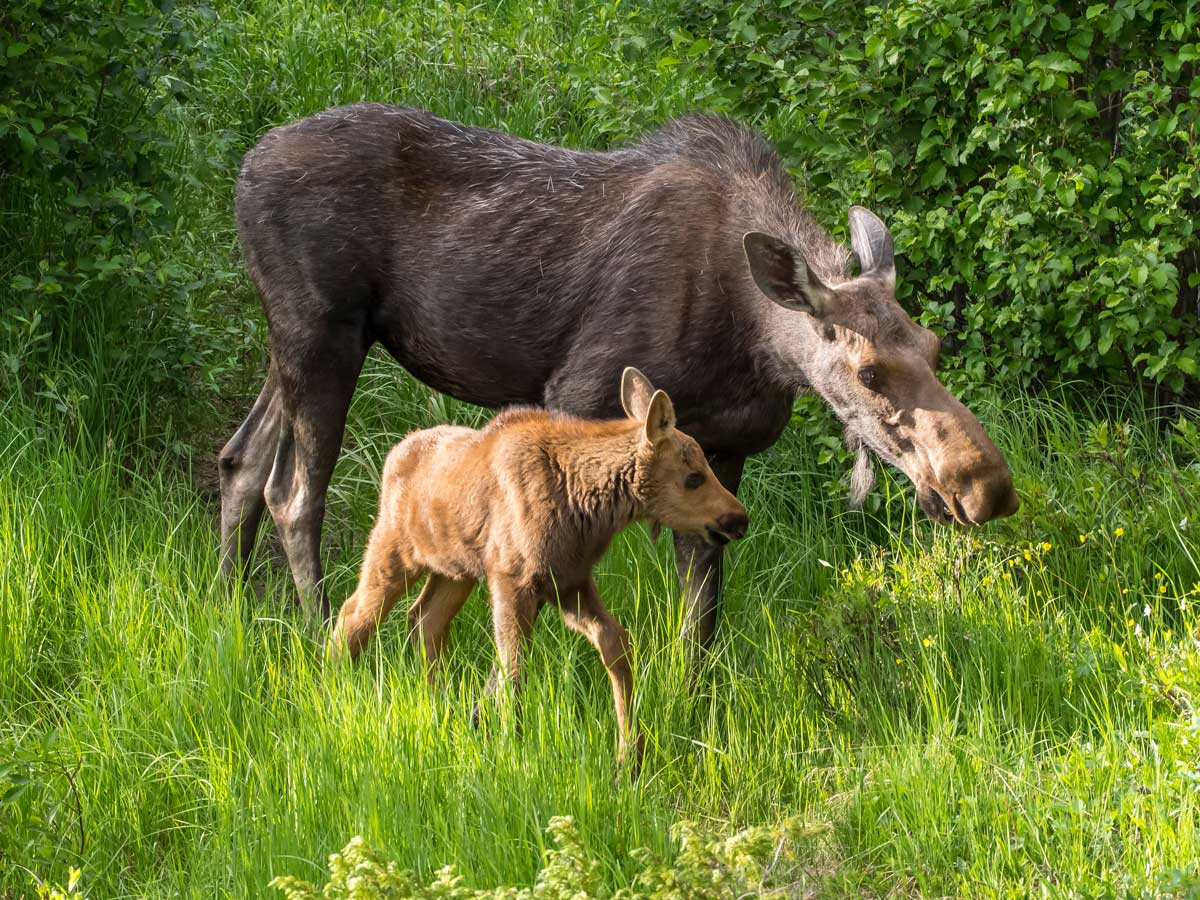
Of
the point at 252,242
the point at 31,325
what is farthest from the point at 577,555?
the point at 31,325

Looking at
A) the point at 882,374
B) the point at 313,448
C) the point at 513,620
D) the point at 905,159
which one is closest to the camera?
the point at 513,620

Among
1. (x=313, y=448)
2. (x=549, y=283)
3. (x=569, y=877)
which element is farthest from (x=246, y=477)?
(x=569, y=877)

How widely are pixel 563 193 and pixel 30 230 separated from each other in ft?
9.14

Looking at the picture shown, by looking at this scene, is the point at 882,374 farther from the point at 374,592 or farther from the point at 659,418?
the point at 374,592

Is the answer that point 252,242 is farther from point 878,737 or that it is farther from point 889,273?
point 878,737

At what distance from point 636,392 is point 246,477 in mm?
2321

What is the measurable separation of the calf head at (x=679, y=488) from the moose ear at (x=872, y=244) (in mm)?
1163

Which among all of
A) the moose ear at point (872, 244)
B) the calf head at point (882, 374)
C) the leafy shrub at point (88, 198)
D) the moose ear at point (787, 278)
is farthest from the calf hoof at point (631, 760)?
the leafy shrub at point (88, 198)

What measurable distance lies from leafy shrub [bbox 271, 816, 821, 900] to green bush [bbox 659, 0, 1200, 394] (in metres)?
3.60

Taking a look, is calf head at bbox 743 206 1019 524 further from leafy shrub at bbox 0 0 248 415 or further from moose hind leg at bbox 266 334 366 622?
leafy shrub at bbox 0 0 248 415

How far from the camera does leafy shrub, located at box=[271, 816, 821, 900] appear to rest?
3508 mm

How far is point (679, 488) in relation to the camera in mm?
5035

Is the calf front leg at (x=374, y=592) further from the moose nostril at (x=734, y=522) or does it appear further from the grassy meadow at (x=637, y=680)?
the moose nostril at (x=734, y=522)

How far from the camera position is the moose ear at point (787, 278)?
18.0 ft
